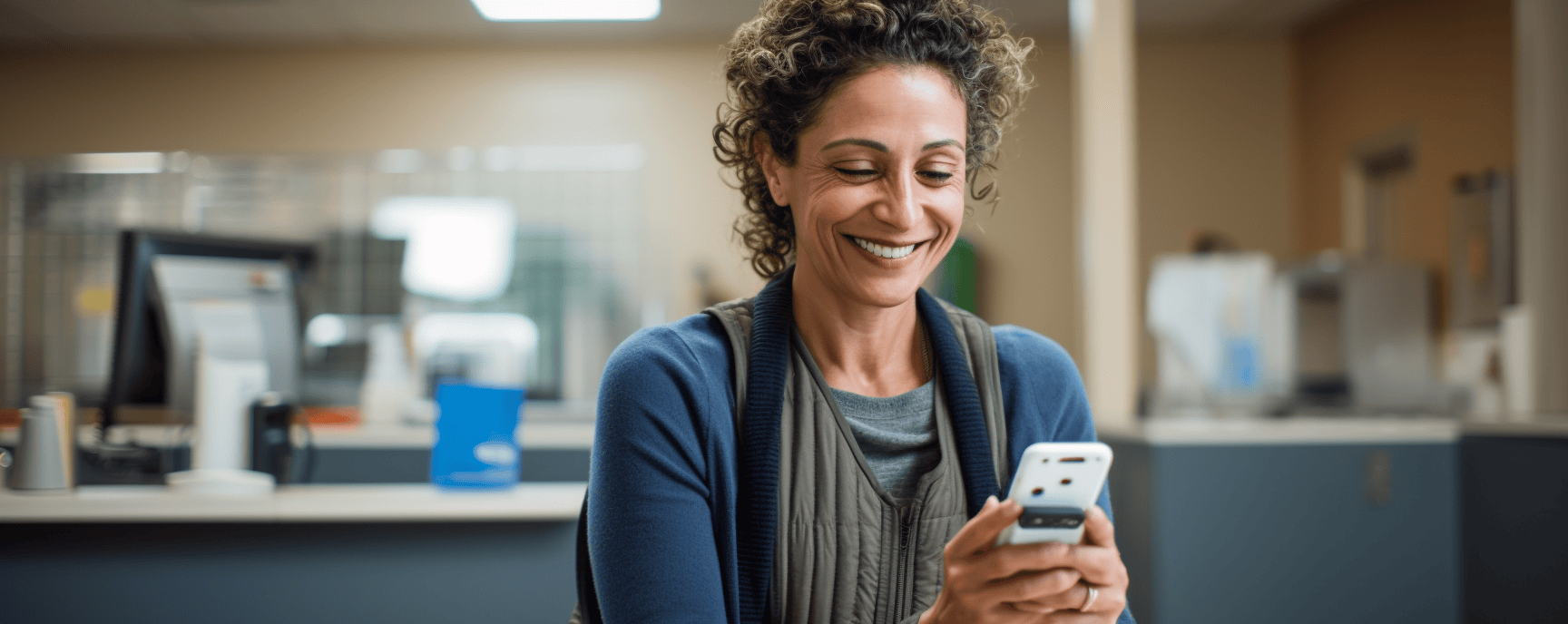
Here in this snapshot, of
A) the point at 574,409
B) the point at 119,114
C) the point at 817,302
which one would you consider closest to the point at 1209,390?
the point at 574,409

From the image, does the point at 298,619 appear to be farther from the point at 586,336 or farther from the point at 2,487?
the point at 586,336

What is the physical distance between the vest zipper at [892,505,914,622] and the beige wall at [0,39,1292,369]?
4245 millimetres

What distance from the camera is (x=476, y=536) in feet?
5.52

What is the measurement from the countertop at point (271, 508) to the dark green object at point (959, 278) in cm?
336

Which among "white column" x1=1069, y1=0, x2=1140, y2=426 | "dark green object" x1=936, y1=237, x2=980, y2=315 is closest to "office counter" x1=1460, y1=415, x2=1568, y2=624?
"white column" x1=1069, y1=0, x2=1140, y2=426

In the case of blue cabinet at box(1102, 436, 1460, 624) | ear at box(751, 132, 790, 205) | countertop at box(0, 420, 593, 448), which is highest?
ear at box(751, 132, 790, 205)

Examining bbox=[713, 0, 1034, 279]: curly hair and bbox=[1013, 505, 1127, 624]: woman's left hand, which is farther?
bbox=[713, 0, 1034, 279]: curly hair

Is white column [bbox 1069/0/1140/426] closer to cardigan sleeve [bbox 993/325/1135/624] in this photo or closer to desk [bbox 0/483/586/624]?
desk [bbox 0/483/586/624]

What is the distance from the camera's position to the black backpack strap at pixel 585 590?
916 millimetres

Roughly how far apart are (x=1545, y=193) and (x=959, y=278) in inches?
104

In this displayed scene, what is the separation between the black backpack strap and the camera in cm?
92

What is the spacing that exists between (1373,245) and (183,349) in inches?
183

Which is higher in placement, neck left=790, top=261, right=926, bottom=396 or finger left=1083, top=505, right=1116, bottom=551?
neck left=790, top=261, right=926, bottom=396

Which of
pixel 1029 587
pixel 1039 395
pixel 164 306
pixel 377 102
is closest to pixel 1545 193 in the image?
pixel 1039 395
